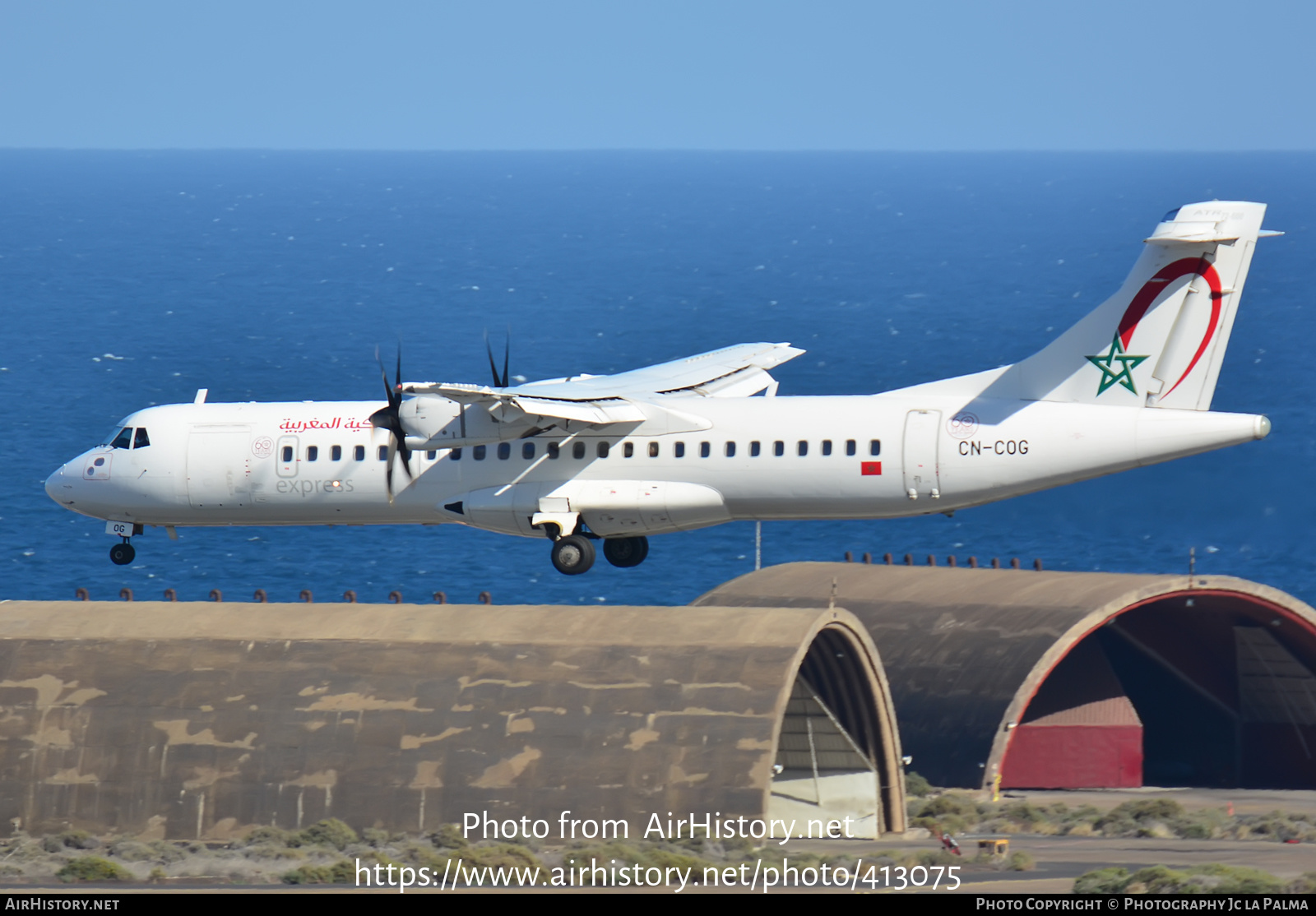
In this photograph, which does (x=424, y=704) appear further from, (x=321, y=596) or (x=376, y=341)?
(x=376, y=341)

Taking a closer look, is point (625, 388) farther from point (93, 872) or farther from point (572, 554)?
point (93, 872)

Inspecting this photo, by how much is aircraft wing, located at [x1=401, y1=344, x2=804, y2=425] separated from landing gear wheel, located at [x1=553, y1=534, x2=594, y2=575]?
3.07m

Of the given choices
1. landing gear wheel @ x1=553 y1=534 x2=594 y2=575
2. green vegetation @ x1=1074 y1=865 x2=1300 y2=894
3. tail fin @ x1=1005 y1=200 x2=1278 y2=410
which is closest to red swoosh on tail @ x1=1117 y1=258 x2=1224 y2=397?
tail fin @ x1=1005 y1=200 x2=1278 y2=410

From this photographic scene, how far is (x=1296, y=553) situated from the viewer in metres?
99.6

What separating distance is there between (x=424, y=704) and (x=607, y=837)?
5754mm

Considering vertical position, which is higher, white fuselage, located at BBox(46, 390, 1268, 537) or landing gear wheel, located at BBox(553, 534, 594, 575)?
white fuselage, located at BBox(46, 390, 1268, 537)

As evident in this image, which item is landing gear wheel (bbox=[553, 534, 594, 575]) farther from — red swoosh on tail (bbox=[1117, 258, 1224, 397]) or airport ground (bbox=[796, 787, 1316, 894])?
red swoosh on tail (bbox=[1117, 258, 1224, 397])

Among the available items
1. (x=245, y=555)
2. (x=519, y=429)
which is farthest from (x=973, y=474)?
(x=245, y=555)

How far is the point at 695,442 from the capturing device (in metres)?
47.2

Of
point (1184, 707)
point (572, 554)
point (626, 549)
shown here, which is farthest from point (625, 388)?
point (1184, 707)

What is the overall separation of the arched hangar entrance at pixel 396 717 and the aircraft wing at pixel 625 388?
566cm

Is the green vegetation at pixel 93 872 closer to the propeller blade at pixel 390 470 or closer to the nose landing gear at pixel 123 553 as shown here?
the nose landing gear at pixel 123 553

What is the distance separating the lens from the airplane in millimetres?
44594

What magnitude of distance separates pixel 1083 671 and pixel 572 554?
25.9m
